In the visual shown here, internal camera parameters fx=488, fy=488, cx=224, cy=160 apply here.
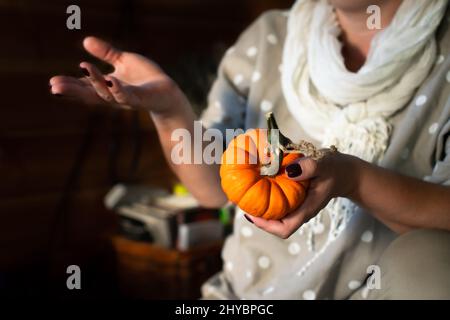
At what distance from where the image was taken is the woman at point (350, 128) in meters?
0.57

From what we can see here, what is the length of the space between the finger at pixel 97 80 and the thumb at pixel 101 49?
122 millimetres

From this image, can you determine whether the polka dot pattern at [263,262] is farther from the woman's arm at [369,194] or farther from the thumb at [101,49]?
the thumb at [101,49]

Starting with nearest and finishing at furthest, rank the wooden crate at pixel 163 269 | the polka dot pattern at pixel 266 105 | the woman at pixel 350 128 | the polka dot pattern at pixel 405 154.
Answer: the woman at pixel 350 128, the polka dot pattern at pixel 405 154, the polka dot pattern at pixel 266 105, the wooden crate at pixel 163 269

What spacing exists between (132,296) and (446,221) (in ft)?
3.10

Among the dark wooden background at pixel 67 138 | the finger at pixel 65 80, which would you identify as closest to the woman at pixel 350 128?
the finger at pixel 65 80

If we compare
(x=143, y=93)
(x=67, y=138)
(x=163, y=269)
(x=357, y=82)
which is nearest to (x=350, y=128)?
(x=357, y=82)

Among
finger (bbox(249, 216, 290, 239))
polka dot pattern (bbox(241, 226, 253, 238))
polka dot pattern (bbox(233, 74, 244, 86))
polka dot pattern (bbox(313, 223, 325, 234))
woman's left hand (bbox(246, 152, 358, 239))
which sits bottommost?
polka dot pattern (bbox(241, 226, 253, 238))

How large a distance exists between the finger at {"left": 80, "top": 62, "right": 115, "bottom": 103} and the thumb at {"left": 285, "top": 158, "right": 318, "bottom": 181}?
8.8 inches

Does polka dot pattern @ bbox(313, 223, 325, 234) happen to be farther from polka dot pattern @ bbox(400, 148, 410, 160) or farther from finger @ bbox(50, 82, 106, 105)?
finger @ bbox(50, 82, 106, 105)

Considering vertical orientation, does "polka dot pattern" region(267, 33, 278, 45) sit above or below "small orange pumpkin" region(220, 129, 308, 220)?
above

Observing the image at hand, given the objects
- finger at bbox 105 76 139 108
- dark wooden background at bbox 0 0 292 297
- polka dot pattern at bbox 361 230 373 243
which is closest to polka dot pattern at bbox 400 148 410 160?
polka dot pattern at bbox 361 230 373 243

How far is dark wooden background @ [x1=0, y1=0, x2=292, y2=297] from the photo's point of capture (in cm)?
134

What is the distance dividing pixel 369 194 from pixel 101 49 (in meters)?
0.39

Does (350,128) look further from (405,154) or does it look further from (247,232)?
(247,232)
